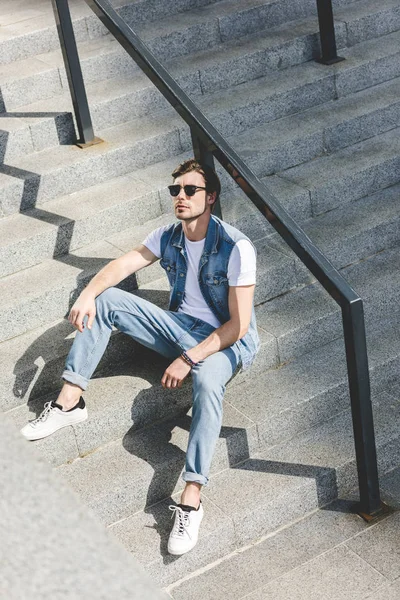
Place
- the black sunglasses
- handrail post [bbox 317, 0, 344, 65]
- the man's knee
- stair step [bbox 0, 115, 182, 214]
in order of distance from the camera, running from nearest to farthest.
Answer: the man's knee → the black sunglasses → stair step [bbox 0, 115, 182, 214] → handrail post [bbox 317, 0, 344, 65]

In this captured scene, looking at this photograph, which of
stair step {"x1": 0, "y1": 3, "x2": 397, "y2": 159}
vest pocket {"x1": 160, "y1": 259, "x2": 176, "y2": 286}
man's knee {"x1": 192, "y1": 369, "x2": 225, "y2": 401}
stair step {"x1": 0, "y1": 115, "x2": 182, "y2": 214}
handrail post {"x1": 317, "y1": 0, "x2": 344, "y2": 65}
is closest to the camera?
man's knee {"x1": 192, "y1": 369, "x2": 225, "y2": 401}

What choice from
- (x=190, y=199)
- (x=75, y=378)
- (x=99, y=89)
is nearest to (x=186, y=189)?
(x=190, y=199)

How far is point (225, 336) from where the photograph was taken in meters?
3.72

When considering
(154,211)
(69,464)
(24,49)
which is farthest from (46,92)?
→ (69,464)

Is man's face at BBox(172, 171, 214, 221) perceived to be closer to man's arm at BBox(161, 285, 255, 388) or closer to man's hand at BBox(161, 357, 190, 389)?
man's arm at BBox(161, 285, 255, 388)

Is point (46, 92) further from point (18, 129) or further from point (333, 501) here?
point (333, 501)

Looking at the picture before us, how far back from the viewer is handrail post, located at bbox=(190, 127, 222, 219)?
4.04 meters

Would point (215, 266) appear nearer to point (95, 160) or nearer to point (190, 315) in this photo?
point (190, 315)

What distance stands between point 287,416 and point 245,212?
0.85 m

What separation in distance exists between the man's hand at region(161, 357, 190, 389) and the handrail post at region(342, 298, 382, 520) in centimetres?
61

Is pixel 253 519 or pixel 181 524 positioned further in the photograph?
pixel 253 519

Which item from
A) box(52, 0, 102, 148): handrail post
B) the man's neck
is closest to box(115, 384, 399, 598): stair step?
the man's neck

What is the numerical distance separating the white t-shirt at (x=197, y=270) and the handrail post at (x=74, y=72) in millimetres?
1166

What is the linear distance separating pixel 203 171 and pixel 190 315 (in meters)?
0.57
